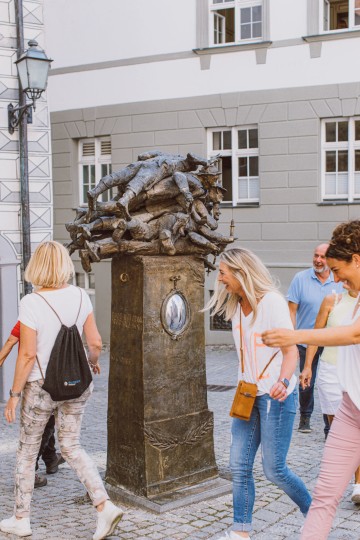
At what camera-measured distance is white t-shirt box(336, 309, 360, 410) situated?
392 centimetres

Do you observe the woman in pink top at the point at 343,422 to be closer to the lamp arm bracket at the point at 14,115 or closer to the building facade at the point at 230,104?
the lamp arm bracket at the point at 14,115

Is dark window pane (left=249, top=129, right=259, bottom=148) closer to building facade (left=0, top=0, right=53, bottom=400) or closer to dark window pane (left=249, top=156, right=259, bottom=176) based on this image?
dark window pane (left=249, top=156, right=259, bottom=176)

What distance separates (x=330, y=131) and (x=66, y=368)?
436 inches

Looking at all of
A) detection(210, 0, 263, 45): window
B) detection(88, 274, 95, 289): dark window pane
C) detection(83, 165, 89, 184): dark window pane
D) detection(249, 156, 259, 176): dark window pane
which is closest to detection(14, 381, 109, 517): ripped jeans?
detection(249, 156, 259, 176): dark window pane

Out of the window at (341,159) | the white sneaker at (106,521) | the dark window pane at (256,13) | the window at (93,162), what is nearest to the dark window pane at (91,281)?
the window at (93,162)

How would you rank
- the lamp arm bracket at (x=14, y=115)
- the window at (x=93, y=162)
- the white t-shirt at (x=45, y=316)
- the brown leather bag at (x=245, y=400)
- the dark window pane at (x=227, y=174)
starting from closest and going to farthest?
1. the brown leather bag at (x=245, y=400)
2. the white t-shirt at (x=45, y=316)
3. the lamp arm bracket at (x=14, y=115)
4. the dark window pane at (x=227, y=174)
5. the window at (x=93, y=162)

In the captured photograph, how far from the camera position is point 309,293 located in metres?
7.54

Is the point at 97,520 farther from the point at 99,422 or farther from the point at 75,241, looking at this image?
the point at 99,422

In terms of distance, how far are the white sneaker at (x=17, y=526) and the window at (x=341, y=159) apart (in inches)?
431

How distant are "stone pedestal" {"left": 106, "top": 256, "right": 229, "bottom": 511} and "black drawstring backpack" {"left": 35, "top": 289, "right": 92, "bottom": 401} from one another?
2.16ft

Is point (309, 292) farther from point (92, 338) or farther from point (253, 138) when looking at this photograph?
point (253, 138)

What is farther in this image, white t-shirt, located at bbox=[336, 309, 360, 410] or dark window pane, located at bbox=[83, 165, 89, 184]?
dark window pane, located at bbox=[83, 165, 89, 184]

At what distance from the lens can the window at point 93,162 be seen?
17031 millimetres

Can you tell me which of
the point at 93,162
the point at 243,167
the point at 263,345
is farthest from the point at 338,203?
the point at 263,345
